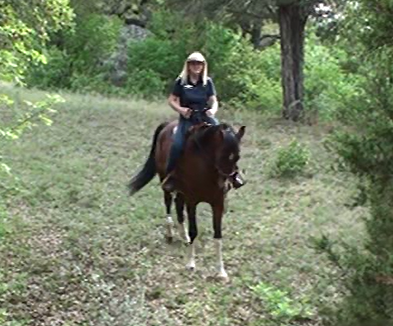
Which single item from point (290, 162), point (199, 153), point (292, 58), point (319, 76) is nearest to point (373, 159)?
point (199, 153)

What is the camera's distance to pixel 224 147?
8.28 m

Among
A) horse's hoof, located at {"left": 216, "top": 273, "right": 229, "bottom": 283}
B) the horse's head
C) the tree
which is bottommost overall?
horse's hoof, located at {"left": 216, "top": 273, "right": 229, "bottom": 283}

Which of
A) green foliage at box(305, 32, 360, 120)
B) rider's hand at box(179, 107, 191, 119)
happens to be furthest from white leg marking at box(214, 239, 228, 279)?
green foliage at box(305, 32, 360, 120)

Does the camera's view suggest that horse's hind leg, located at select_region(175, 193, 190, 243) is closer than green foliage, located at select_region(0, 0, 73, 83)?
No

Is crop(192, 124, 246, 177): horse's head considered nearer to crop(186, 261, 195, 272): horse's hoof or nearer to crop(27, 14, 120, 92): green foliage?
crop(186, 261, 195, 272): horse's hoof

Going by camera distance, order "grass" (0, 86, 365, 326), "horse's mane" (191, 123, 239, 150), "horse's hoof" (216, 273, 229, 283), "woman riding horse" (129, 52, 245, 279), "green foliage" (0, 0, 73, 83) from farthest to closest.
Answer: "horse's hoof" (216, 273, 229, 283) < "woman riding horse" (129, 52, 245, 279) < "horse's mane" (191, 123, 239, 150) < "grass" (0, 86, 365, 326) < "green foliage" (0, 0, 73, 83)

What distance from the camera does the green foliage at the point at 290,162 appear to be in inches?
550

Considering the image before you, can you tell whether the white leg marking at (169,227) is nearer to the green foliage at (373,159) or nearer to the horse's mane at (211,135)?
the horse's mane at (211,135)

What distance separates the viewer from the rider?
29.6ft

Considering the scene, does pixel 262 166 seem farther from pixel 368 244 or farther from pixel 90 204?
pixel 368 244

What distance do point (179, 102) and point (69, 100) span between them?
15598mm

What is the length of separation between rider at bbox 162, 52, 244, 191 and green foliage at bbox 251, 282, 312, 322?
205 centimetres

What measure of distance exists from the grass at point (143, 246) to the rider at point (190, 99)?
149 cm

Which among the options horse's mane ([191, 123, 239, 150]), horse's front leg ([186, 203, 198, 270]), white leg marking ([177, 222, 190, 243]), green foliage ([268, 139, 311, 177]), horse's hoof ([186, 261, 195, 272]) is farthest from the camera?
green foliage ([268, 139, 311, 177])
